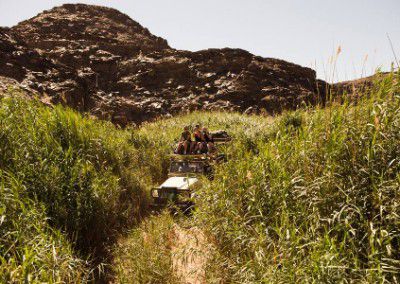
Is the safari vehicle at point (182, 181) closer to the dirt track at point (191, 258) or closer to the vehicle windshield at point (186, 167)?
the vehicle windshield at point (186, 167)

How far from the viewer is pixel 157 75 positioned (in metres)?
30.8

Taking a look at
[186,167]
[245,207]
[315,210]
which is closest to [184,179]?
[186,167]

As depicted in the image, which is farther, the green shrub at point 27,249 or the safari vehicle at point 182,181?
the safari vehicle at point 182,181

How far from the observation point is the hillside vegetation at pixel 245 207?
313cm

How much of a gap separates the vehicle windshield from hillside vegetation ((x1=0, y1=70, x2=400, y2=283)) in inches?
61.2

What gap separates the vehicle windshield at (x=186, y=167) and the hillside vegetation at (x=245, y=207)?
1.56m

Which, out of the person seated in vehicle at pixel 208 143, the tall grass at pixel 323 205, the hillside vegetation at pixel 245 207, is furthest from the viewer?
the person seated in vehicle at pixel 208 143

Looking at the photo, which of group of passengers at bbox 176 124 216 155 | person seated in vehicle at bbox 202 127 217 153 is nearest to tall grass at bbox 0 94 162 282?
group of passengers at bbox 176 124 216 155

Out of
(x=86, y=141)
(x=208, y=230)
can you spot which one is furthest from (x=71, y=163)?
(x=208, y=230)

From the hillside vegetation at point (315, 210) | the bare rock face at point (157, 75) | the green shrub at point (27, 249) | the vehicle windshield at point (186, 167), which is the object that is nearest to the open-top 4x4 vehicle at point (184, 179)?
the vehicle windshield at point (186, 167)

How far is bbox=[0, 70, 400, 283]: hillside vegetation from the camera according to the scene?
3.13 m

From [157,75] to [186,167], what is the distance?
24.8 m

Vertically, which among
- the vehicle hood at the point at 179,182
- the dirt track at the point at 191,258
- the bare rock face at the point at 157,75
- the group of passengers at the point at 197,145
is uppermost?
the bare rock face at the point at 157,75

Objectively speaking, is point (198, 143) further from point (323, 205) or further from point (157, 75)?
point (157, 75)
